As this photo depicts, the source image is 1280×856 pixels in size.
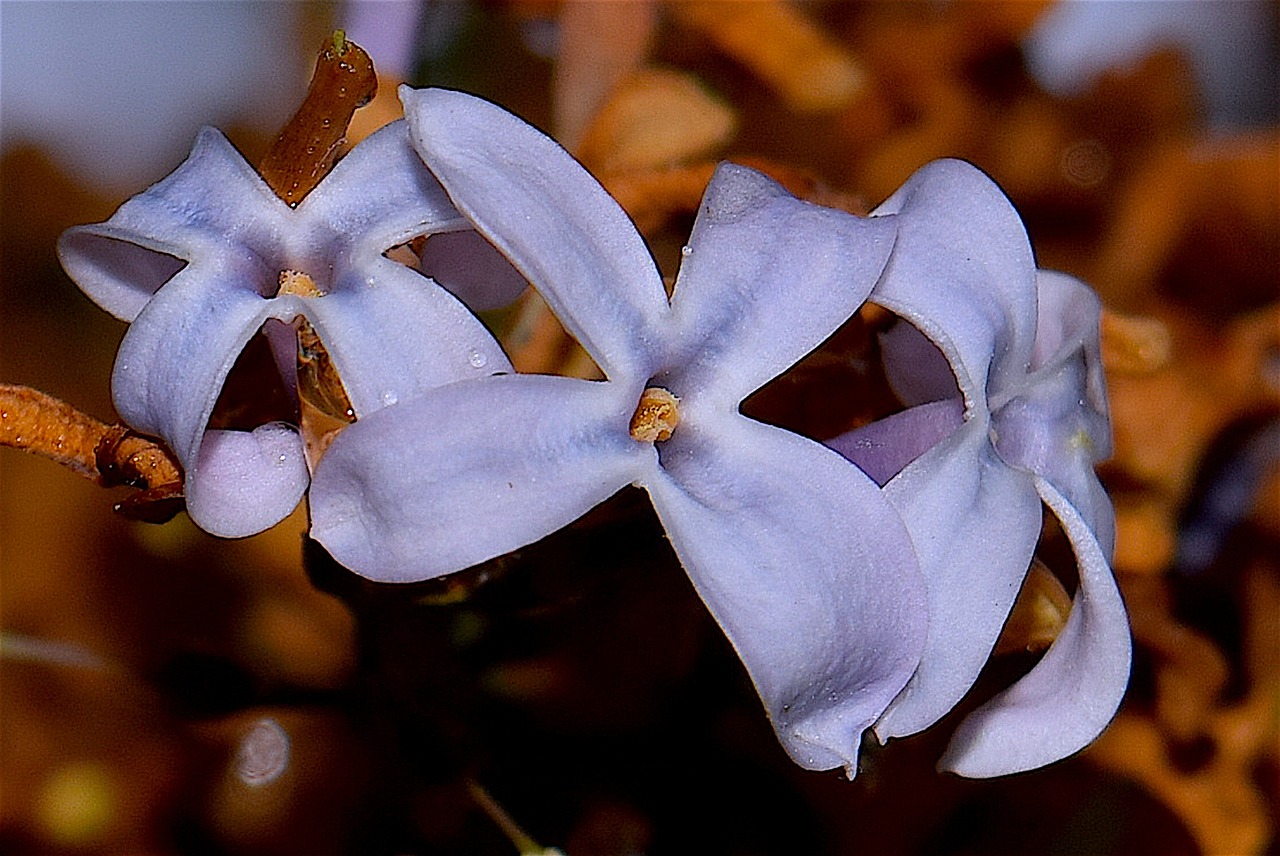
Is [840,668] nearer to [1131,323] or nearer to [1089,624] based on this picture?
[1089,624]

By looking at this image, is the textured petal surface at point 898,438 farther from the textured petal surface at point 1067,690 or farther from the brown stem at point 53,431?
the brown stem at point 53,431

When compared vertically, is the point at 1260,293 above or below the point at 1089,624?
below

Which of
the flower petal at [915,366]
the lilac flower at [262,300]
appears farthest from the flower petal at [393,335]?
the flower petal at [915,366]

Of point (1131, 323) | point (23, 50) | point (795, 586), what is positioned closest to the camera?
point (795, 586)

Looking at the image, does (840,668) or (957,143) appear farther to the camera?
(957,143)

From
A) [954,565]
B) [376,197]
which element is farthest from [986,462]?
[376,197]

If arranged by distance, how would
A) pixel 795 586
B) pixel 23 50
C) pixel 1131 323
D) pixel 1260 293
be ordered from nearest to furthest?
pixel 795 586 → pixel 1131 323 → pixel 1260 293 → pixel 23 50

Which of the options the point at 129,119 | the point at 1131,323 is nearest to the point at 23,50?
the point at 129,119

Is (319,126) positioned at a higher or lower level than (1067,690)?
higher

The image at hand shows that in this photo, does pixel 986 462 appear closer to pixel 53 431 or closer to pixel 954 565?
pixel 954 565
